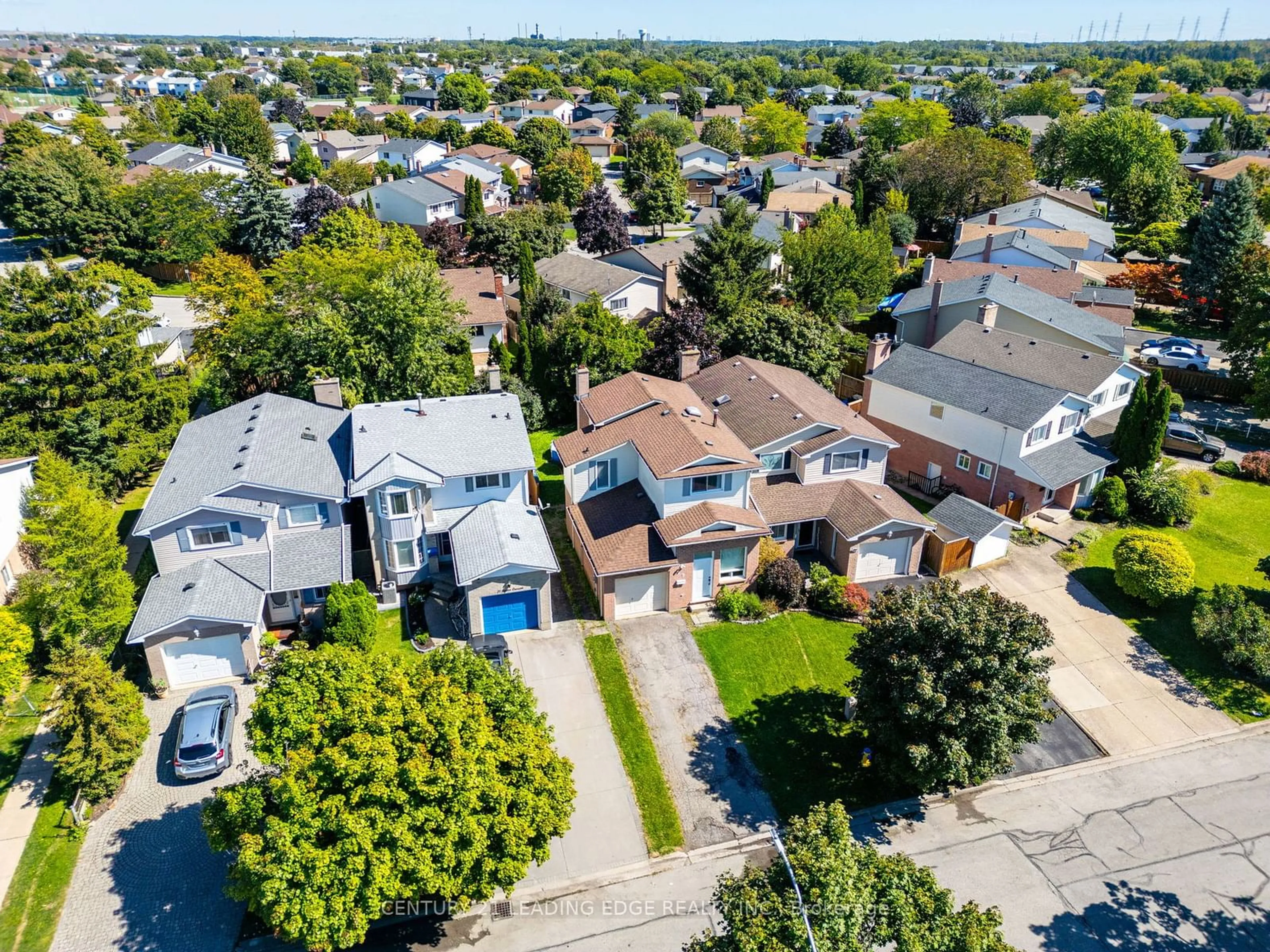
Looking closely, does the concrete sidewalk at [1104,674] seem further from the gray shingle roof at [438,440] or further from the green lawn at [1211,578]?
the gray shingle roof at [438,440]

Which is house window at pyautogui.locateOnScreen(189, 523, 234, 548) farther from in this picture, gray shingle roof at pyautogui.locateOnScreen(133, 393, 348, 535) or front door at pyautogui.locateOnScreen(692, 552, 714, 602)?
front door at pyautogui.locateOnScreen(692, 552, 714, 602)

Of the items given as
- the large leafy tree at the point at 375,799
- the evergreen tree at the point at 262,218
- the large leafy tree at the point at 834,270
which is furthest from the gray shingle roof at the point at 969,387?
the evergreen tree at the point at 262,218

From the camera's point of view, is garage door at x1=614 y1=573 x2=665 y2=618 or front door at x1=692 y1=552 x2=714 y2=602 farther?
front door at x1=692 y1=552 x2=714 y2=602

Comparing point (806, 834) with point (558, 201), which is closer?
point (806, 834)

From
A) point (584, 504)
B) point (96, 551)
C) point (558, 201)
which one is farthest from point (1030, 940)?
point (558, 201)

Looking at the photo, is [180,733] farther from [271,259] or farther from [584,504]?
[271,259]

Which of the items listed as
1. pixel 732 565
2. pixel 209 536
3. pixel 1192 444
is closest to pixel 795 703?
pixel 732 565

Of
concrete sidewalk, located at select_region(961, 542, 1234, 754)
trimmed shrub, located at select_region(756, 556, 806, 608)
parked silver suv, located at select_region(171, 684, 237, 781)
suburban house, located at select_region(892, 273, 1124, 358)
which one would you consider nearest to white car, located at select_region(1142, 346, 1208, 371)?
suburban house, located at select_region(892, 273, 1124, 358)
